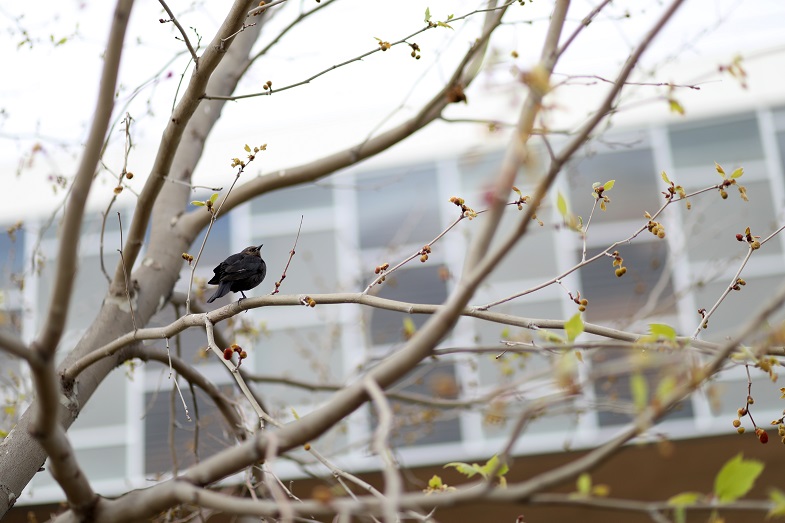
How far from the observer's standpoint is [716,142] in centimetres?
531

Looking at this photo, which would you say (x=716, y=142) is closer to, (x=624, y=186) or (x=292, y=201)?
(x=624, y=186)

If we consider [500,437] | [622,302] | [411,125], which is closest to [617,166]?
[622,302]

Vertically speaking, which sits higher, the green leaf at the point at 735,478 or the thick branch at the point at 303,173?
the thick branch at the point at 303,173

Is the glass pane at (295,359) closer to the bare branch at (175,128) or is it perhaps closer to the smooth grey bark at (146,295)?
the smooth grey bark at (146,295)

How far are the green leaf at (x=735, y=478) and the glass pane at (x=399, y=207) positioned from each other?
14.6 feet

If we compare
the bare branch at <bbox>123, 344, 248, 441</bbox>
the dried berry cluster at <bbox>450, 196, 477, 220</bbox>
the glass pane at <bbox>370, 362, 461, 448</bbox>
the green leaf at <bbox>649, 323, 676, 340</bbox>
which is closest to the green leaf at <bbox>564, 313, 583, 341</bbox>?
the green leaf at <bbox>649, 323, 676, 340</bbox>

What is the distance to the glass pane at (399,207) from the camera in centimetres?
552

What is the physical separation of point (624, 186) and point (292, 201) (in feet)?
7.47

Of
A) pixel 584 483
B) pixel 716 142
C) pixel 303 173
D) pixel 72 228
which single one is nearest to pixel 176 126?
pixel 303 173

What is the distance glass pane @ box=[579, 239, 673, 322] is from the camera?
5.05 meters

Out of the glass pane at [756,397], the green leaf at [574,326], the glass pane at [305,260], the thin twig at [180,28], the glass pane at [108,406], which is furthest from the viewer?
the glass pane at [305,260]

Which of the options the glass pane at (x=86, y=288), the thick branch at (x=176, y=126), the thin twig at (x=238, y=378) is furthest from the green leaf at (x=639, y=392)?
the glass pane at (x=86, y=288)

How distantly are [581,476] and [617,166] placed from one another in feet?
15.3

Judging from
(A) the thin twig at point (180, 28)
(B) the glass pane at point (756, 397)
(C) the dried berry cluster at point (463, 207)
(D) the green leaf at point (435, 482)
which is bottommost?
(B) the glass pane at point (756, 397)
